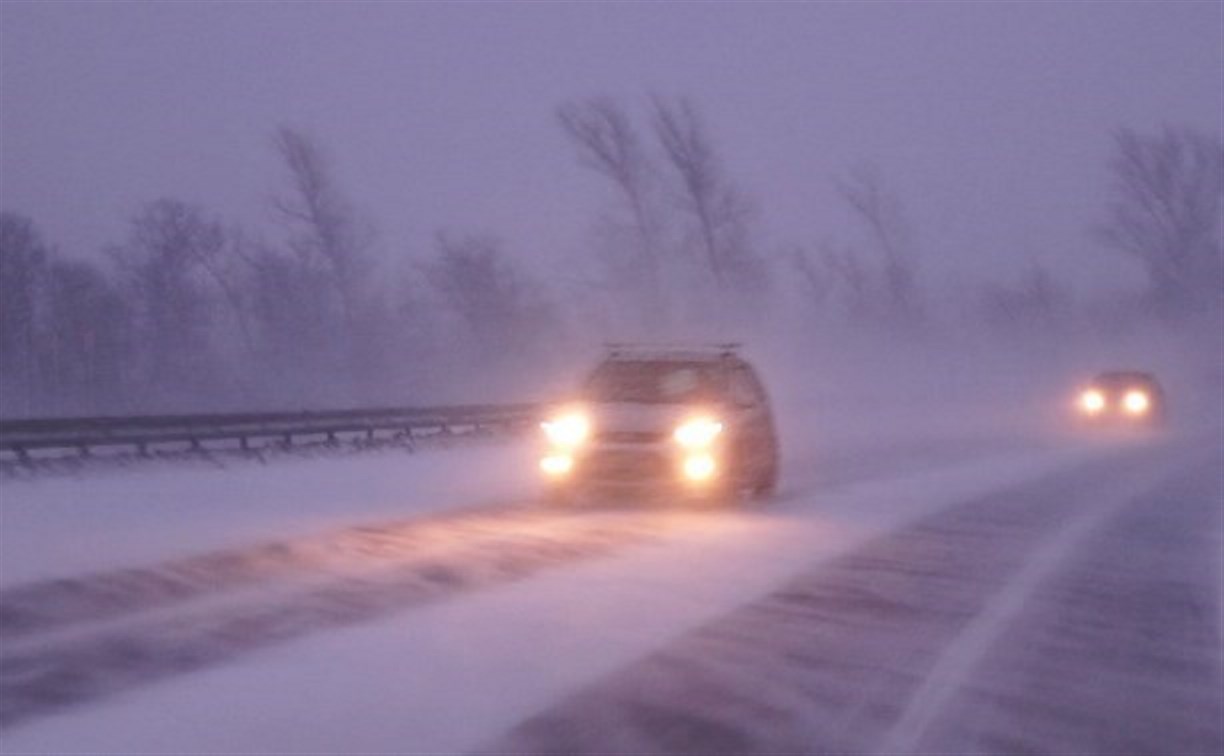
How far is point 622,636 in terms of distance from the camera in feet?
41.0

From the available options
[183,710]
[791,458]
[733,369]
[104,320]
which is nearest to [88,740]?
[183,710]

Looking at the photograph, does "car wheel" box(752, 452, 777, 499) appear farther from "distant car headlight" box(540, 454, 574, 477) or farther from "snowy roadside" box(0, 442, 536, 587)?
"snowy roadside" box(0, 442, 536, 587)

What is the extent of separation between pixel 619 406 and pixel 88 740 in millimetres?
14054

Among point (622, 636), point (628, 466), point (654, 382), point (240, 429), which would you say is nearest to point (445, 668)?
point (622, 636)

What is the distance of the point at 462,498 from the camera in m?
23.8

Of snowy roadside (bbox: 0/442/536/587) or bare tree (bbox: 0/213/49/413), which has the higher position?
bare tree (bbox: 0/213/49/413)

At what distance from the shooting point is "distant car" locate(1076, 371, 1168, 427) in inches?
2088

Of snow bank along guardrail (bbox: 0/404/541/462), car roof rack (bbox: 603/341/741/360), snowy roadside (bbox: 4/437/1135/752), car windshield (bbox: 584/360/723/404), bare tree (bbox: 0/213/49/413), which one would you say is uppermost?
bare tree (bbox: 0/213/49/413)

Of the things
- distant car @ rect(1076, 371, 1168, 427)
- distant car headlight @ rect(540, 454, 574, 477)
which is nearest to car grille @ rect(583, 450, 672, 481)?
distant car headlight @ rect(540, 454, 574, 477)

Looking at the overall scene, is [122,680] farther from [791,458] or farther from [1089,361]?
[1089,361]

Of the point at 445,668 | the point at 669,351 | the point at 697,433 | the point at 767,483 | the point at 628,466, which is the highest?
the point at 669,351

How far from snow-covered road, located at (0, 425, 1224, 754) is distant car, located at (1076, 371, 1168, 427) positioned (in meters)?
32.1

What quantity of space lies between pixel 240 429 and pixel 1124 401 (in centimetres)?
2884

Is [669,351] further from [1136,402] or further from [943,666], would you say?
[1136,402]
